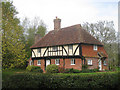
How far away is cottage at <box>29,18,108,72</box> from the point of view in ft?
94.1

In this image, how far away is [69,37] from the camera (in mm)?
31266

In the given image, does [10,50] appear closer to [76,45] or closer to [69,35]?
[76,45]

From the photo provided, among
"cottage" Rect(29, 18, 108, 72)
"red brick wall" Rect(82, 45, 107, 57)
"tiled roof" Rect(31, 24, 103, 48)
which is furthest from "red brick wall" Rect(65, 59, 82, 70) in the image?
"tiled roof" Rect(31, 24, 103, 48)

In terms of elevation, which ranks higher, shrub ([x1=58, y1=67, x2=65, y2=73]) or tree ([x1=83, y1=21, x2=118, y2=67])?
tree ([x1=83, y1=21, x2=118, y2=67])

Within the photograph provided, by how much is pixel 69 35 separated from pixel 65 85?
2031 cm

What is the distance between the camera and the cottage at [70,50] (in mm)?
28675

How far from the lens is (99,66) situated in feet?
102

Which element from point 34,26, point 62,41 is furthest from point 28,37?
point 62,41

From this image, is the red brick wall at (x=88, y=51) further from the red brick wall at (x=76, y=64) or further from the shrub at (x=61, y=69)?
the shrub at (x=61, y=69)

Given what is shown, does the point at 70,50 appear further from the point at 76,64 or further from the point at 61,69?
the point at 61,69

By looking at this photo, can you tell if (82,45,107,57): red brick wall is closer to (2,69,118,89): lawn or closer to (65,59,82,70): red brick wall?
(65,59,82,70): red brick wall

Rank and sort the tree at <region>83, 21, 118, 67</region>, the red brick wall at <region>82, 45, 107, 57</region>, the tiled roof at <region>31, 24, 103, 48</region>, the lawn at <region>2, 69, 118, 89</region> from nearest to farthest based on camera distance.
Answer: the lawn at <region>2, 69, 118, 89</region> → the red brick wall at <region>82, 45, 107, 57</region> → the tiled roof at <region>31, 24, 103, 48</region> → the tree at <region>83, 21, 118, 67</region>

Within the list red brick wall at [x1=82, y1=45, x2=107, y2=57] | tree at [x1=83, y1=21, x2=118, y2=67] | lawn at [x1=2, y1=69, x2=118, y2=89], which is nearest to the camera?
lawn at [x1=2, y1=69, x2=118, y2=89]

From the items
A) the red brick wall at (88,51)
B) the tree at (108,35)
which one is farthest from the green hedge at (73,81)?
the tree at (108,35)
